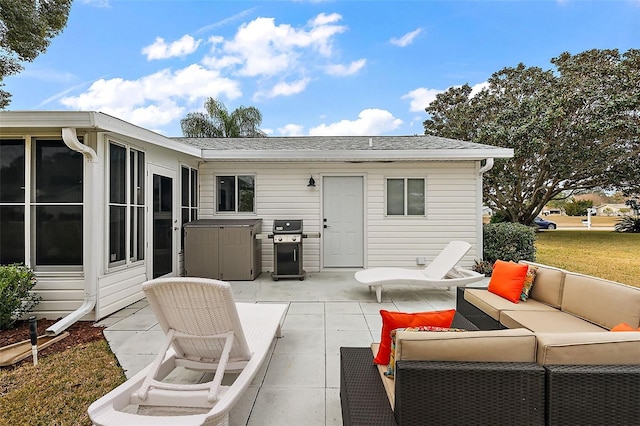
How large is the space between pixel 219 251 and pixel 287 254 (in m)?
1.33

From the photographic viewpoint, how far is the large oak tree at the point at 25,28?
7.42m

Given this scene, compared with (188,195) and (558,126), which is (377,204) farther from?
(558,126)

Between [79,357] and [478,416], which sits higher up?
[478,416]

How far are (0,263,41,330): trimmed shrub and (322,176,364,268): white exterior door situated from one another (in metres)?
4.95

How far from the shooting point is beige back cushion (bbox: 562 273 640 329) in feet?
8.34

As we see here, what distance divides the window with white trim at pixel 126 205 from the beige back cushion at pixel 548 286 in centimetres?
527

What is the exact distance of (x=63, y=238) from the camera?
416 cm

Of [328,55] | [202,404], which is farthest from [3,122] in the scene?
[328,55]

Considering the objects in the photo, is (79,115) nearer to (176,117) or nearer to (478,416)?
(478,416)

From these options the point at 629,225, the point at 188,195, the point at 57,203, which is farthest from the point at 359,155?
the point at 629,225

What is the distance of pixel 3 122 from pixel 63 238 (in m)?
1.49

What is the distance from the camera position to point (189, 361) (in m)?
2.45

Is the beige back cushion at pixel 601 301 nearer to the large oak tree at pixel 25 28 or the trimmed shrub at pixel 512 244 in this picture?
the trimmed shrub at pixel 512 244

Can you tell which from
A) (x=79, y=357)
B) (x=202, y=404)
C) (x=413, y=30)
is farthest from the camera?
(x=413, y=30)
